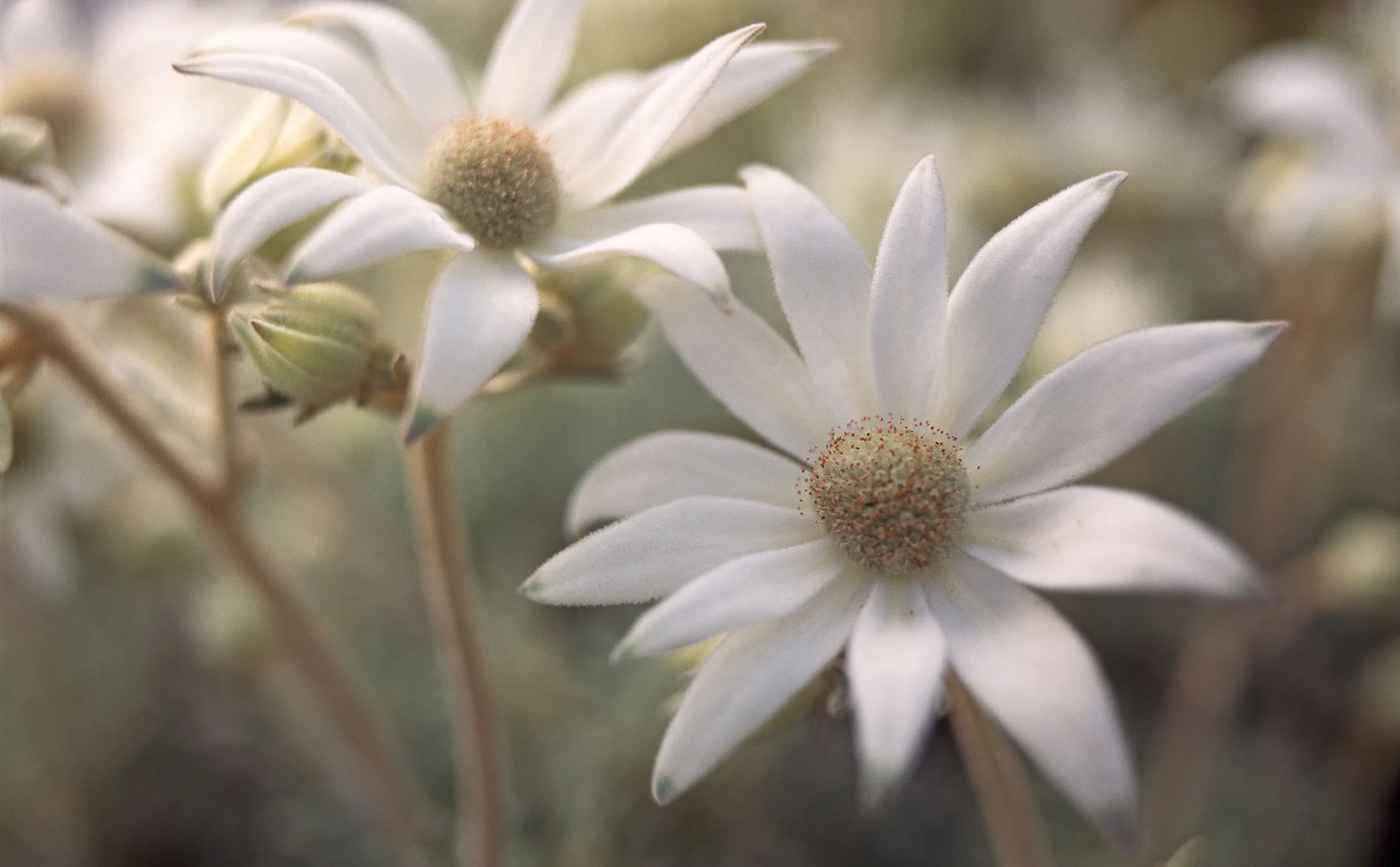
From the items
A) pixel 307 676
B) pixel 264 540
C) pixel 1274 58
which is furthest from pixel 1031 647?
pixel 1274 58

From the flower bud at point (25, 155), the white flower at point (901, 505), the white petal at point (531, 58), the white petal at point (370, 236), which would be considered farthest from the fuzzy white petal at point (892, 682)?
the flower bud at point (25, 155)

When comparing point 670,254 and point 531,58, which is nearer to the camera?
point 670,254

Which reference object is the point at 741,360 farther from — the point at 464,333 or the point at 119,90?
the point at 119,90

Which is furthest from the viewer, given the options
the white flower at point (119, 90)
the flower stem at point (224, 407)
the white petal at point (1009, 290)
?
the white flower at point (119, 90)

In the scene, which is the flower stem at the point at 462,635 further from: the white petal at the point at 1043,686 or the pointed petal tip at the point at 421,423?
the white petal at the point at 1043,686

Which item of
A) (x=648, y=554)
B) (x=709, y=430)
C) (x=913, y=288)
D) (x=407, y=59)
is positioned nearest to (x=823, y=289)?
(x=913, y=288)

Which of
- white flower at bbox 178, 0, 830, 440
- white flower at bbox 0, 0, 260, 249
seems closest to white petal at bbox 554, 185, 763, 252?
white flower at bbox 178, 0, 830, 440
